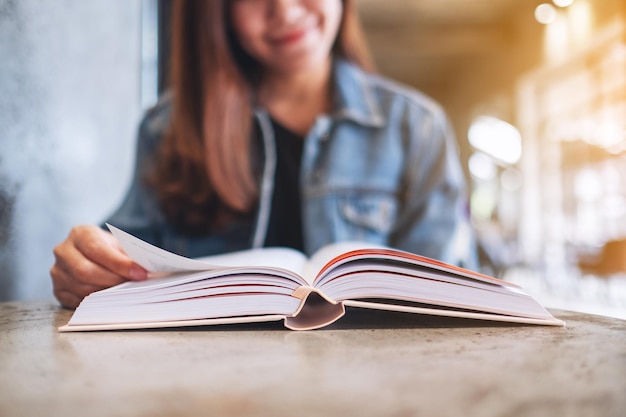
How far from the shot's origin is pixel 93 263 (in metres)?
0.54

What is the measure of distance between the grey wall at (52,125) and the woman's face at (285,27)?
28 centimetres

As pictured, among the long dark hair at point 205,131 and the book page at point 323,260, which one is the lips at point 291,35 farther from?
the book page at point 323,260

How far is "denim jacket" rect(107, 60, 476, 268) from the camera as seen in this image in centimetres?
109

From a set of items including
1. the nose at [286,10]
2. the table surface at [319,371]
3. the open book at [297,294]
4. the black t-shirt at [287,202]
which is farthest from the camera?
the black t-shirt at [287,202]

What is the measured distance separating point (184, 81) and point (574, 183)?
15.8 feet

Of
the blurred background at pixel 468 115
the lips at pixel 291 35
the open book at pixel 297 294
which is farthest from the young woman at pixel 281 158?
the open book at pixel 297 294

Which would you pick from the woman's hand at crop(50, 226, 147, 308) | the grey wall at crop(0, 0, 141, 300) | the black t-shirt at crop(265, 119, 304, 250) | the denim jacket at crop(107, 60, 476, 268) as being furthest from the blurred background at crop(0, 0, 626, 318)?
the black t-shirt at crop(265, 119, 304, 250)

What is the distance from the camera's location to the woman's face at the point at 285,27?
1036 millimetres

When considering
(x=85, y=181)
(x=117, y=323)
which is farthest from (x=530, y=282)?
(x=117, y=323)

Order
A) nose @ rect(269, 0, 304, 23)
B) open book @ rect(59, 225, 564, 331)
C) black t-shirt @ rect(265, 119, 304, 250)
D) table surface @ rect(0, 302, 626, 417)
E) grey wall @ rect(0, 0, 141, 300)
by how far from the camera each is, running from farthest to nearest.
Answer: black t-shirt @ rect(265, 119, 304, 250)
nose @ rect(269, 0, 304, 23)
grey wall @ rect(0, 0, 141, 300)
open book @ rect(59, 225, 564, 331)
table surface @ rect(0, 302, 626, 417)

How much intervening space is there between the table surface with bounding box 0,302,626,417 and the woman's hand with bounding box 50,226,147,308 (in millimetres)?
107

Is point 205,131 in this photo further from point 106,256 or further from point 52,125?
point 106,256

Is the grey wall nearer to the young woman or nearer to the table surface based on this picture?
the young woman

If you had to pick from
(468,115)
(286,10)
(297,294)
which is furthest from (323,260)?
(468,115)
